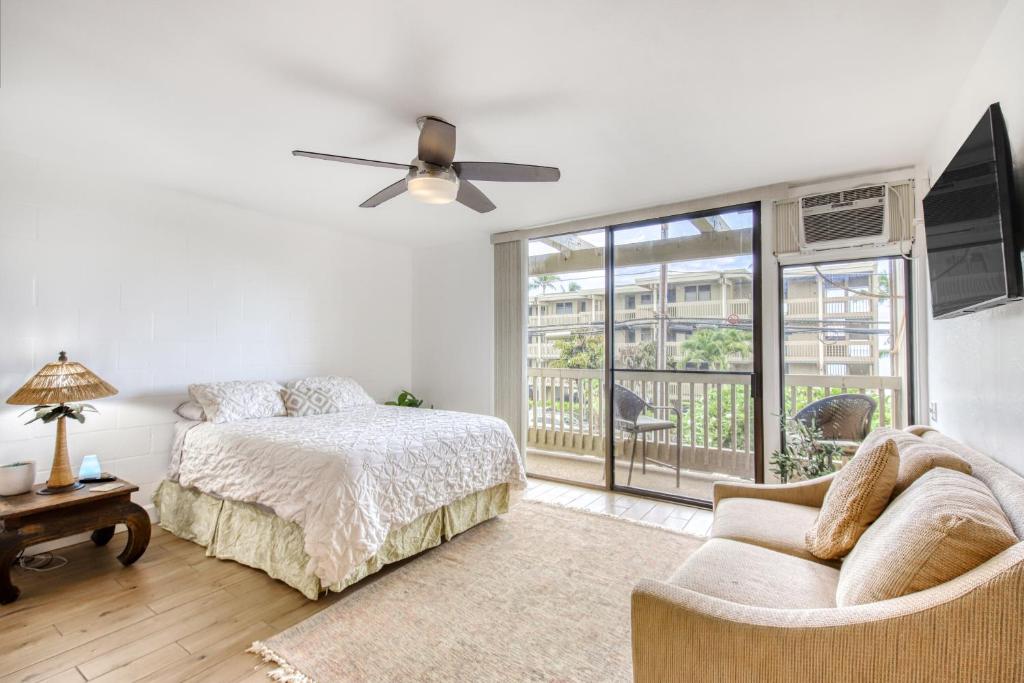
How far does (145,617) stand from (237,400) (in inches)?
56.4

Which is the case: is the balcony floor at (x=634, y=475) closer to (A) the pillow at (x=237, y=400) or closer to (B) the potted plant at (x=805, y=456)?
(B) the potted plant at (x=805, y=456)

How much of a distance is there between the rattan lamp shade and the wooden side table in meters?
0.50

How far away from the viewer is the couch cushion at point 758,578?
1390 mm

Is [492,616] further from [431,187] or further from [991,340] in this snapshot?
[991,340]

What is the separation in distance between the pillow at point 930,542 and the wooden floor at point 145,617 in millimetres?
2024

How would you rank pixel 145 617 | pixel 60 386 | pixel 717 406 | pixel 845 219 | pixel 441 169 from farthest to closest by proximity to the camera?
pixel 717 406 → pixel 845 219 → pixel 60 386 → pixel 441 169 → pixel 145 617

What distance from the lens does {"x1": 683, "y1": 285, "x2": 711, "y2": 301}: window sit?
368 cm

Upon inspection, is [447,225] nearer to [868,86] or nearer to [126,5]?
[126,5]

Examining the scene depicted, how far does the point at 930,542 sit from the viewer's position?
3.56 feet

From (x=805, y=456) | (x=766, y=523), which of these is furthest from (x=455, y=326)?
(x=766, y=523)

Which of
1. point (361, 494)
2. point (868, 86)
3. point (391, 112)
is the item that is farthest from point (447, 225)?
point (868, 86)

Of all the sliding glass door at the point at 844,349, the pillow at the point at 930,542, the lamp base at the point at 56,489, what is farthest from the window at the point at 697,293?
the lamp base at the point at 56,489

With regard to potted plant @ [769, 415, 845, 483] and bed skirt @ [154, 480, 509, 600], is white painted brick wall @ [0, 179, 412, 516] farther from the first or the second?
potted plant @ [769, 415, 845, 483]

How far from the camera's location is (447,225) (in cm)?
429
